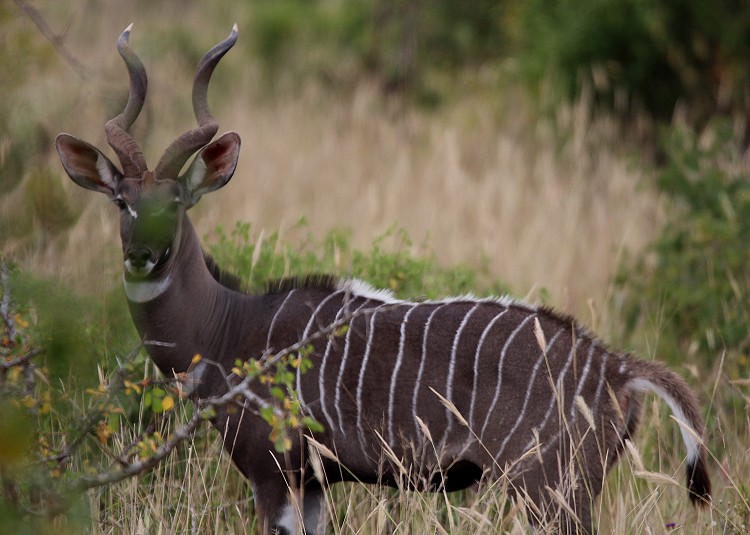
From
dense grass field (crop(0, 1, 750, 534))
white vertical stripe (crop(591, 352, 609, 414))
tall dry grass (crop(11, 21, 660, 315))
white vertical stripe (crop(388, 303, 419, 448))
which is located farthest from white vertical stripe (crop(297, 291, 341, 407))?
tall dry grass (crop(11, 21, 660, 315))

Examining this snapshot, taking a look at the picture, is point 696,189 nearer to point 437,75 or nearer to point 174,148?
point 174,148

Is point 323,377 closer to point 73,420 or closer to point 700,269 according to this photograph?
point 73,420

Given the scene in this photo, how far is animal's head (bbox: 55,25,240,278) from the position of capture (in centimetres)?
354

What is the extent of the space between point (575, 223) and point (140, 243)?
14.9 feet

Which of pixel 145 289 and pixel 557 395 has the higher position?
pixel 145 289

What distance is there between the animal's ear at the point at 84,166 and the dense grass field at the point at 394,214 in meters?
0.19

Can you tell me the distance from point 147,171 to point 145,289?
40cm

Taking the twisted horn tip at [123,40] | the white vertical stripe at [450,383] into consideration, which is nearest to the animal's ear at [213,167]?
the twisted horn tip at [123,40]

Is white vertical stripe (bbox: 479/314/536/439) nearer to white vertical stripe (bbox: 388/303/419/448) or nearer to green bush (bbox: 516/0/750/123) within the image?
white vertical stripe (bbox: 388/303/419/448)

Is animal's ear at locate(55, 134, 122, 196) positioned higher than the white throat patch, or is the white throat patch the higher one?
animal's ear at locate(55, 134, 122, 196)

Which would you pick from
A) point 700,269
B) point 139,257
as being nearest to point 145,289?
point 139,257

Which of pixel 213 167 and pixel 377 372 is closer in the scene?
pixel 377 372

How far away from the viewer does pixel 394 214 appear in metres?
7.40

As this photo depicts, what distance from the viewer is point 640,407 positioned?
3.54 m
